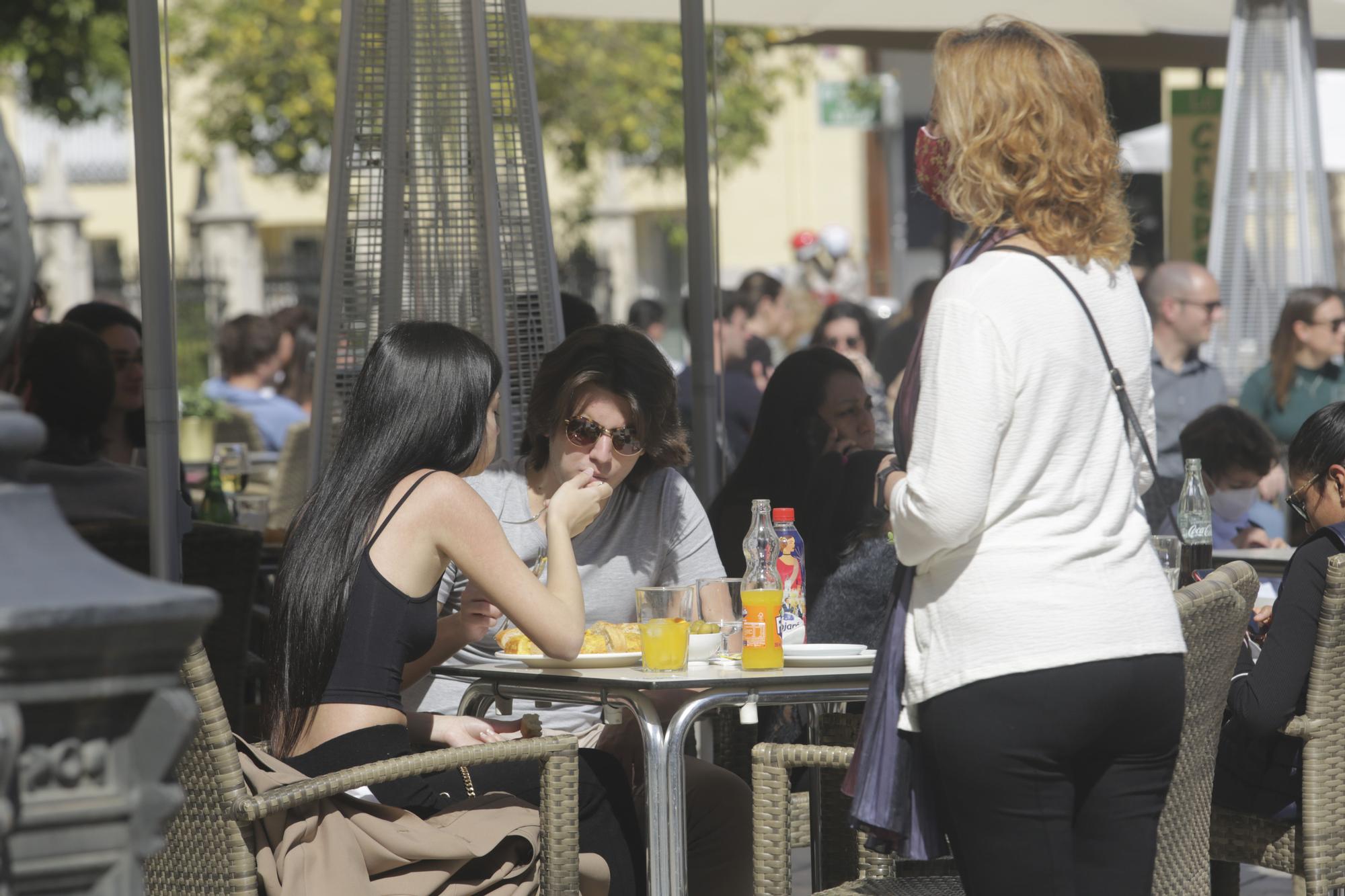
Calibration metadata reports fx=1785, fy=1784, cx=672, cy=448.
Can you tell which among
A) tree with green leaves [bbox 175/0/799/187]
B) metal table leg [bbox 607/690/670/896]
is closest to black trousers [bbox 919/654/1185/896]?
metal table leg [bbox 607/690/670/896]

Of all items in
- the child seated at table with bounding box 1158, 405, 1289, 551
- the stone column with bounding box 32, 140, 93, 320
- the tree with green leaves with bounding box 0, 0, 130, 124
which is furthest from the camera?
the stone column with bounding box 32, 140, 93, 320

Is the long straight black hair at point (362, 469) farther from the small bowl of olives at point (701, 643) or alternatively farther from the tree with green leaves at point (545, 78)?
the tree with green leaves at point (545, 78)

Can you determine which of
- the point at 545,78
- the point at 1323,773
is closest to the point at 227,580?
the point at 1323,773

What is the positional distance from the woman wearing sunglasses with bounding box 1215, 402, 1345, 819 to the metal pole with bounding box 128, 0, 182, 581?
2286mm

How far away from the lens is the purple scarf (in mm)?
2430

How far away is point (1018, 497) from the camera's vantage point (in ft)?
7.61

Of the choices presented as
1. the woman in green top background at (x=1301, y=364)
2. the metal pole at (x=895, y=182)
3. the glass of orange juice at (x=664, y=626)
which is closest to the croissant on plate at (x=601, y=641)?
the glass of orange juice at (x=664, y=626)

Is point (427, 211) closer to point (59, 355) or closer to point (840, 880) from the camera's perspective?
point (59, 355)

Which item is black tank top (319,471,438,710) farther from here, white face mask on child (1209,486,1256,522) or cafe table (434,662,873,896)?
white face mask on child (1209,486,1256,522)

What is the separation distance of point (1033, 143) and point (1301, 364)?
18.4 feet

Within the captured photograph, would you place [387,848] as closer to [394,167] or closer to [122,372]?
[394,167]

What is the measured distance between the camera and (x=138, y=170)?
13.1 feet

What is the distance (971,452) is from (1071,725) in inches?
14.7

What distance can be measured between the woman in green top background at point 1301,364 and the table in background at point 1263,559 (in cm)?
256
